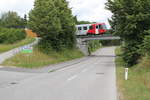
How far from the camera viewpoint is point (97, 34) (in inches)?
2314

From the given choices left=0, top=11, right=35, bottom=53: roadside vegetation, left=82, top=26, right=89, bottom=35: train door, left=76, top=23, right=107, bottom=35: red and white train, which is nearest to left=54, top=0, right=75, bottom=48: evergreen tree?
left=0, top=11, right=35, bottom=53: roadside vegetation

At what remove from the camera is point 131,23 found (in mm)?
25609

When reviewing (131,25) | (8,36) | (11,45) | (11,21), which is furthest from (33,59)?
(11,21)

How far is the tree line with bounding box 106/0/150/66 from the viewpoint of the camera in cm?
2505

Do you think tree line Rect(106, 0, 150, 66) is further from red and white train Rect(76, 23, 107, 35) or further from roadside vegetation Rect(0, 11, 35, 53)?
red and white train Rect(76, 23, 107, 35)

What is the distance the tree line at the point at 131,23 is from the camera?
82.2ft

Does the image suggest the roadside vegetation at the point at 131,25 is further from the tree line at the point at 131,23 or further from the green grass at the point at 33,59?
the green grass at the point at 33,59

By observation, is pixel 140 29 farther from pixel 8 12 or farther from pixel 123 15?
pixel 8 12

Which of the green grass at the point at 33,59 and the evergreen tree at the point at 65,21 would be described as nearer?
the green grass at the point at 33,59

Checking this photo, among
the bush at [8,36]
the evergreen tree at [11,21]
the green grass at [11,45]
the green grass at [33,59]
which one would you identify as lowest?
the green grass at [33,59]

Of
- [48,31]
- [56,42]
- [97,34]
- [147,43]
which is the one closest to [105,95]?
[147,43]

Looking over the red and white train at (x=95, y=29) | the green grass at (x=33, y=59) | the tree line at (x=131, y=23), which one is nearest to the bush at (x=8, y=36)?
the green grass at (x=33, y=59)

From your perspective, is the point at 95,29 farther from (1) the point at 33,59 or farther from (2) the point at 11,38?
(1) the point at 33,59

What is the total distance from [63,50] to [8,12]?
60.5m
